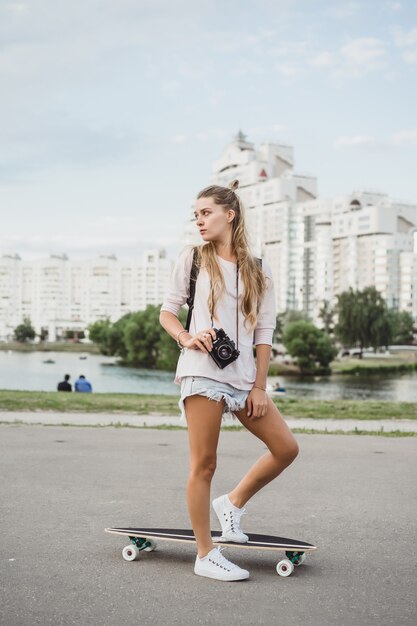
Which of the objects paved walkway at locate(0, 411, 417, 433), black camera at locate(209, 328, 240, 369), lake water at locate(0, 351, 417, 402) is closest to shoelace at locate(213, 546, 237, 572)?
black camera at locate(209, 328, 240, 369)

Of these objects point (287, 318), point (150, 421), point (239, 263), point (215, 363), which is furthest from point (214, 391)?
point (287, 318)

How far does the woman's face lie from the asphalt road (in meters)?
1.82

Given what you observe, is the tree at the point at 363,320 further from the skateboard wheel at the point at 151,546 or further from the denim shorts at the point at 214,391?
the denim shorts at the point at 214,391

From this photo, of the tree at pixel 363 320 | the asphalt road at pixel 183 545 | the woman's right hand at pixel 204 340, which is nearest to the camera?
the asphalt road at pixel 183 545

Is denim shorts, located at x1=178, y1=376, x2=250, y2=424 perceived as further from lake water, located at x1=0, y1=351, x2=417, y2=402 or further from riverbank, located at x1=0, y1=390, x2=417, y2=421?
lake water, located at x1=0, y1=351, x2=417, y2=402

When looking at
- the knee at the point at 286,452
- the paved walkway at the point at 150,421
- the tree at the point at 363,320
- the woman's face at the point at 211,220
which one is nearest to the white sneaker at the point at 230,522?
the knee at the point at 286,452

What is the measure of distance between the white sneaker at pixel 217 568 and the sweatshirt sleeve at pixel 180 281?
1.32 m

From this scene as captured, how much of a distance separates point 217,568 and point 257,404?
0.87 m

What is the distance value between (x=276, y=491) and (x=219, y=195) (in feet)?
10.9

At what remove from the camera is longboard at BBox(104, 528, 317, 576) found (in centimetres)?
441

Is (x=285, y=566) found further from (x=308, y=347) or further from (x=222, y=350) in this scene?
(x=308, y=347)

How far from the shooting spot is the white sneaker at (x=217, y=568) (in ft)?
13.8

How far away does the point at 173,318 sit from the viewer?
4465mm

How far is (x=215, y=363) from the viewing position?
14.0 ft
